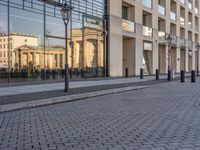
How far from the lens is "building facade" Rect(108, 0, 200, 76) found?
36.8 m

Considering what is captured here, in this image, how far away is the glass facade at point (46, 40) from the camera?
2275cm

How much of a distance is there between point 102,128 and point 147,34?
3726 centimetres

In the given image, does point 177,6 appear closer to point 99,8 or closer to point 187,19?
point 187,19

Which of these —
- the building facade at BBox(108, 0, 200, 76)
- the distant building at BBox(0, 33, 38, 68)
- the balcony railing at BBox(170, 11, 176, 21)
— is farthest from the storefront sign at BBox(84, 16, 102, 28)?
the balcony railing at BBox(170, 11, 176, 21)

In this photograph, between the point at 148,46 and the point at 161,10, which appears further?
the point at 161,10

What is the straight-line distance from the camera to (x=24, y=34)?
24125 mm

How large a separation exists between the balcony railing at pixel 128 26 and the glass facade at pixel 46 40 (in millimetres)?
4689

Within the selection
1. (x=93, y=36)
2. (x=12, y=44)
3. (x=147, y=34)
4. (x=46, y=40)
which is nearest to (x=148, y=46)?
(x=147, y=34)

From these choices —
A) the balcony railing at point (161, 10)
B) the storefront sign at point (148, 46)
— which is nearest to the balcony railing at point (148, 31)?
the storefront sign at point (148, 46)

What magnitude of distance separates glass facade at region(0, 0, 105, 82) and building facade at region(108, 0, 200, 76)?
260 cm

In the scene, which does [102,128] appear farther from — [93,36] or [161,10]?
[161,10]

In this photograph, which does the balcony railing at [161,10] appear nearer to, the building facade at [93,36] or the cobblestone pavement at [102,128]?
the building facade at [93,36]

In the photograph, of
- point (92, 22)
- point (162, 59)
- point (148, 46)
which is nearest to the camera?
point (92, 22)

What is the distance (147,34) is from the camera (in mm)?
45062
